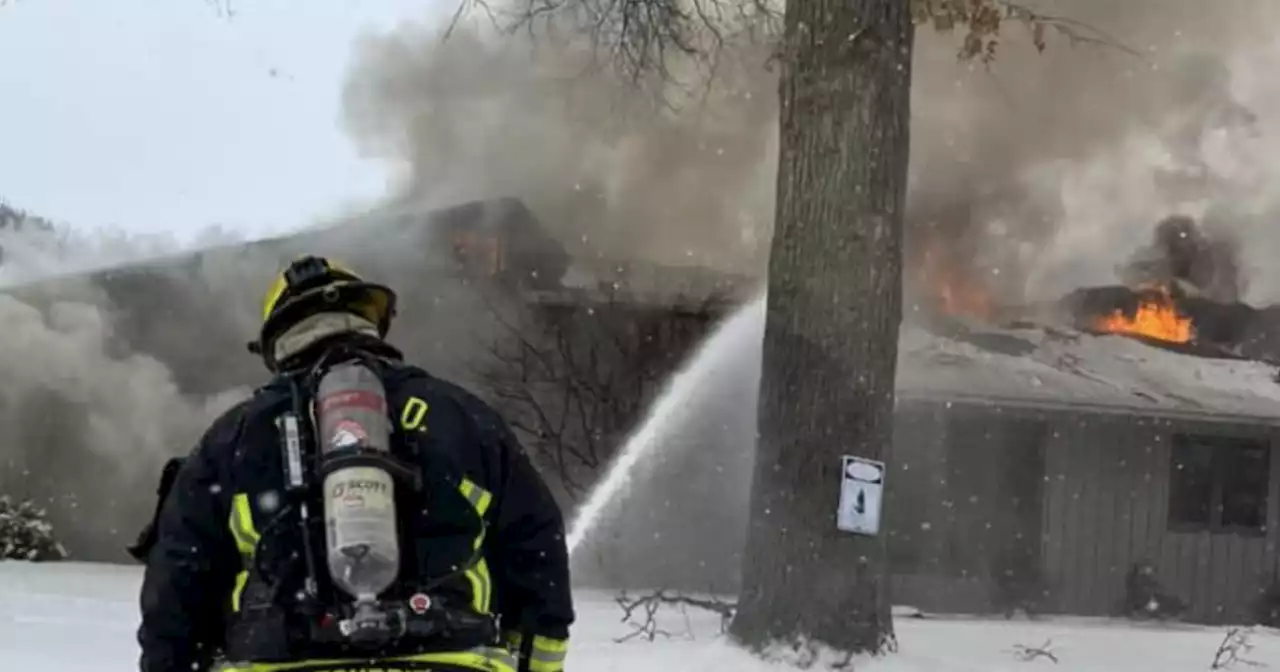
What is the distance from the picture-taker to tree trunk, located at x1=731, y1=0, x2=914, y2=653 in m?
5.46

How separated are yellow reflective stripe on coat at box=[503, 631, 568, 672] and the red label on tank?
1.76 ft

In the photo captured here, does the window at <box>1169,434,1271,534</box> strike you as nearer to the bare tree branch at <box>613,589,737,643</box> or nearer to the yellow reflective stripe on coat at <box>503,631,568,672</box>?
the bare tree branch at <box>613,589,737,643</box>

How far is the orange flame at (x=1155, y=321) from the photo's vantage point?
637 inches

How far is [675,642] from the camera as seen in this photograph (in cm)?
583

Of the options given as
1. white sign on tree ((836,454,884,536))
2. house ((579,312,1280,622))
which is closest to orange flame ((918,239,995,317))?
house ((579,312,1280,622))

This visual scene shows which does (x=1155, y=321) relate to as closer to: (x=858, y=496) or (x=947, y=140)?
(x=947, y=140)

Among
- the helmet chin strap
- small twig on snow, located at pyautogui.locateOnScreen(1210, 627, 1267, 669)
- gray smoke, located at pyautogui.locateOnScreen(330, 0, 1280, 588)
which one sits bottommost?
small twig on snow, located at pyautogui.locateOnScreen(1210, 627, 1267, 669)

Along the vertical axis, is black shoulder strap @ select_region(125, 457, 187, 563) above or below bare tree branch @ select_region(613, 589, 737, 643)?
above

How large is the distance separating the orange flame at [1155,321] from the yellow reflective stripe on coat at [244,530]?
14965 millimetres

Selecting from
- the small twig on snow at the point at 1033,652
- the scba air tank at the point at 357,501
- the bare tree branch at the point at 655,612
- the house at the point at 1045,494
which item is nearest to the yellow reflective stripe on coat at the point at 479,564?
the scba air tank at the point at 357,501

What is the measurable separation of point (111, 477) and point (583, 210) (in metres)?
5.43

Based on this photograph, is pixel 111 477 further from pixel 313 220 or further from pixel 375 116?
Answer: pixel 375 116

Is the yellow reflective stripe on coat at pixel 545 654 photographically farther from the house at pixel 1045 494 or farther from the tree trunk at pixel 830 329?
the house at pixel 1045 494

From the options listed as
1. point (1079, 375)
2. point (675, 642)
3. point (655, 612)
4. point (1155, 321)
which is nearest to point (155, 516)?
point (675, 642)
